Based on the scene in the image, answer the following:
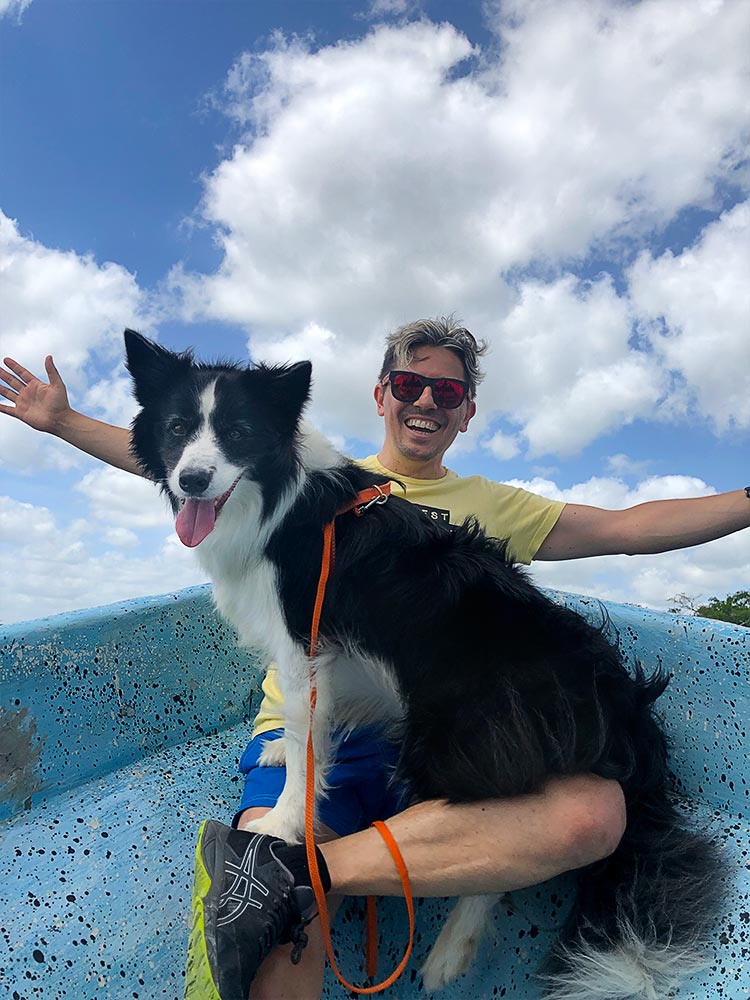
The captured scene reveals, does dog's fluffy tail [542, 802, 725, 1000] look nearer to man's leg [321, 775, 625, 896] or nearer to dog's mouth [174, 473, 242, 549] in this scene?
man's leg [321, 775, 625, 896]

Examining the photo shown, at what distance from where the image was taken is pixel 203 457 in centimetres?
193

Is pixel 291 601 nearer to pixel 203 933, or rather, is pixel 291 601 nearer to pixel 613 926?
pixel 203 933

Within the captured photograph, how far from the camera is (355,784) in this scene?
6.70 feet

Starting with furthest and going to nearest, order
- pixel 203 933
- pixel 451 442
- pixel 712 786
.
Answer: pixel 451 442 → pixel 712 786 → pixel 203 933

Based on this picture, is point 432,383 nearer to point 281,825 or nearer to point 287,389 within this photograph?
point 287,389

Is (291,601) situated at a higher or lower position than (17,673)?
higher

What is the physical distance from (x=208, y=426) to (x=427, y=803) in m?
1.15

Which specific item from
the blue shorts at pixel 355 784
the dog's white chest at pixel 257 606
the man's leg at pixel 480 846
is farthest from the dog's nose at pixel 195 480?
the man's leg at pixel 480 846

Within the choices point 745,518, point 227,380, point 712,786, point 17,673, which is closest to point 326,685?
point 227,380

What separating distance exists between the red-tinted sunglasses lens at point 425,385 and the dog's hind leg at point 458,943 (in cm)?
174

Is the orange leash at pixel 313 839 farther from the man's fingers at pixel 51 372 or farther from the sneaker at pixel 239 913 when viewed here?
the man's fingers at pixel 51 372

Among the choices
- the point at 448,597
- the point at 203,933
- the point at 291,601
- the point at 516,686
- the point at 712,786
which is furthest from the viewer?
the point at 712,786

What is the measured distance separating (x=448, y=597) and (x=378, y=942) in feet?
3.16

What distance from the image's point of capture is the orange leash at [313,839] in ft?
5.24
